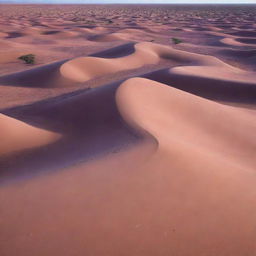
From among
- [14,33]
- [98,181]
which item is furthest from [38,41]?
[98,181]

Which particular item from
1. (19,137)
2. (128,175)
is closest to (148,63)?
(19,137)

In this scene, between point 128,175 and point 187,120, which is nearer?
point 128,175

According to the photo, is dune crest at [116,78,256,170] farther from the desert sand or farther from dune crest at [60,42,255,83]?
dune crest at [60,42,255,83]

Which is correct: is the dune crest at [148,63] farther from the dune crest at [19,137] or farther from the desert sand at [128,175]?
the dune crest at [19,137]

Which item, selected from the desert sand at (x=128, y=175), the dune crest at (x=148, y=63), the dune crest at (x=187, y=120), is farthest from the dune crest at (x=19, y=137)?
the dune crest at (x=148, y=63)

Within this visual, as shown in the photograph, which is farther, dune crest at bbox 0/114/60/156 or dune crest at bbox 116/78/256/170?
dune crest at bbox 0/114/60/156

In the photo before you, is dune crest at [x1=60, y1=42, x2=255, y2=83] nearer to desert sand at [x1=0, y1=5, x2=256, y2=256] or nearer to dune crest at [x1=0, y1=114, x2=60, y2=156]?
desert sand at [x1=0, y1=5, x2=256, y2=256]

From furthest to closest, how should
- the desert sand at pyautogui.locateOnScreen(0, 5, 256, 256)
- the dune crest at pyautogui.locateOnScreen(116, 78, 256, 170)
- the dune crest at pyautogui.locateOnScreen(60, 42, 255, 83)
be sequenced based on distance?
the dune crest at pyautogui.locateOnScreen(60, 42, 255, 83)
the dune crest at pyautogui.locateOnScreen(116, 78, 256, 170)
the desert sand at pyautogui.locateOnScreen(0, 5, 256, 256)

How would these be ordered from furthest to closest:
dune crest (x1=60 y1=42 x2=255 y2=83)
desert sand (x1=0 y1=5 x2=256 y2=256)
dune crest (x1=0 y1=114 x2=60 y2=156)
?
1. dune crest (x1=60 y1=42 x2=255 y2=83)
2. dune crest (x1=0 y1=114 x2=60 y2=156)
3. desert sand (x1=0 y1=5 x2=256 y2=256)

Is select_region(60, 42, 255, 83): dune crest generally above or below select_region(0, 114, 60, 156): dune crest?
below

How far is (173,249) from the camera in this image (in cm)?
261

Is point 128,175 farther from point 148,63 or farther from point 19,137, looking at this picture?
point 148,63

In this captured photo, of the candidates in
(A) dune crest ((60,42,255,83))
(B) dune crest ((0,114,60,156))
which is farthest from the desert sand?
(A) dune crest ((60,42,255,83))

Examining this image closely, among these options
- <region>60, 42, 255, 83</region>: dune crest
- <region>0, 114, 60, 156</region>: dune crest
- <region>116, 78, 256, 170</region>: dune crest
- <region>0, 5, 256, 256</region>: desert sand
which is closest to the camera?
<region>0, 5, 256, 256</region>: desert sand
